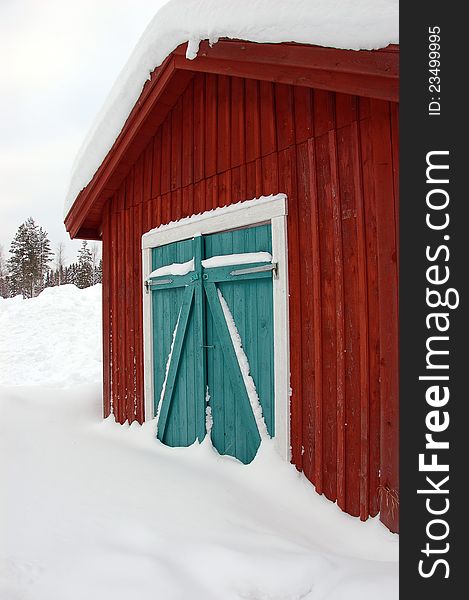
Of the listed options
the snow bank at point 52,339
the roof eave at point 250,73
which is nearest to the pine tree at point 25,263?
the snow bank at point 52,339

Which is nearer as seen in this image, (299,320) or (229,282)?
(299,320)

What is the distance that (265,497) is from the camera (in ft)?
11.6

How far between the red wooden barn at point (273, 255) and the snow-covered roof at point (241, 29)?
9 centimetres

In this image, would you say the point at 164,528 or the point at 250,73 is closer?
the point at 164,528

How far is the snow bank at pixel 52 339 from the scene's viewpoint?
35.2 ft

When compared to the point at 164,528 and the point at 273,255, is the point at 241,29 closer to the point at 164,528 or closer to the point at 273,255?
the point at 273,255

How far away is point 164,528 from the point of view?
9.77 ft

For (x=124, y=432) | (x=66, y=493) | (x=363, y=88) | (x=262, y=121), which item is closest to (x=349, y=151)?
(x=363, y=88)

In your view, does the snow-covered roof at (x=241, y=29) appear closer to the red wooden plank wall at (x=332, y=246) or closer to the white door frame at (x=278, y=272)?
the red wooden plank wall at (x=332, y=246)

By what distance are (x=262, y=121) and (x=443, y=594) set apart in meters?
3.51

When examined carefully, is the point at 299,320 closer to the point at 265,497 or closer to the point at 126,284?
the point at 265,497

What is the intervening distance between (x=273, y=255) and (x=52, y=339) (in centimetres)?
1149

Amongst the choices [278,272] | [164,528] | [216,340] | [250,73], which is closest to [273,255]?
[278,272]

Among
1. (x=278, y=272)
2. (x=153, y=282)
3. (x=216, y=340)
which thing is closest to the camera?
(x=278, y=272)
